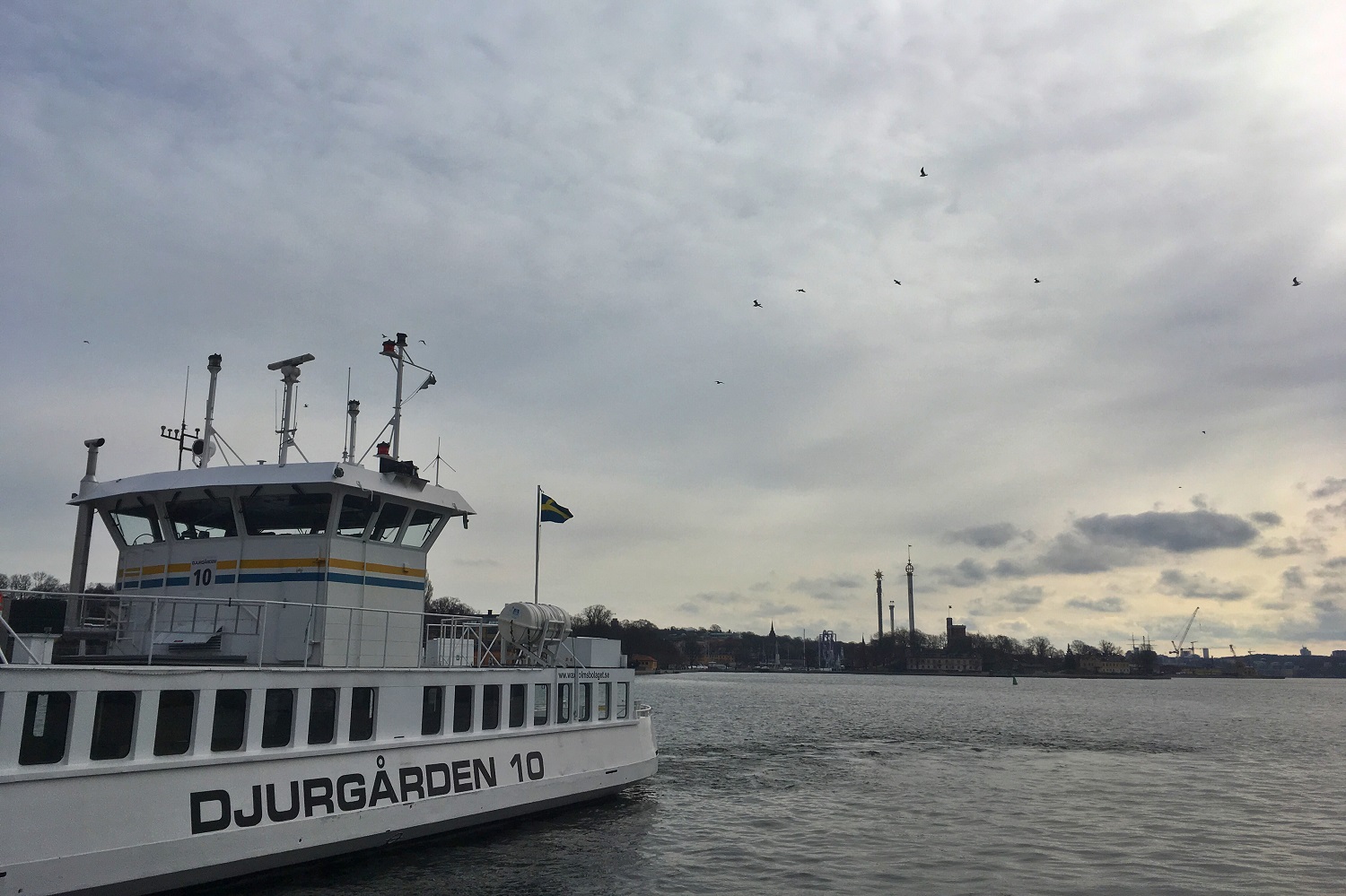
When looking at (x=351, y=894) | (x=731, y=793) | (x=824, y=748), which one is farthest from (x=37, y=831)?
(x=824, y=748)

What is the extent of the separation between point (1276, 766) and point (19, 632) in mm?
40550

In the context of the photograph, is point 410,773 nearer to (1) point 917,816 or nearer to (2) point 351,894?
(2) point 351,894

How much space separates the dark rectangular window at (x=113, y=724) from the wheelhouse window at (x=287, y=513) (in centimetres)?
498

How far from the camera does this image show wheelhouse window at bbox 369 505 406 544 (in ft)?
57.9

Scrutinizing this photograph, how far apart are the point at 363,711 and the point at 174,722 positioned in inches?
125

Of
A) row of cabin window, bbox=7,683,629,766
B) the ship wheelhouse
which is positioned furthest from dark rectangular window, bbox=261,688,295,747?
the ship wheelhouse

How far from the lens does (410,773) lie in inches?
Answer: 604

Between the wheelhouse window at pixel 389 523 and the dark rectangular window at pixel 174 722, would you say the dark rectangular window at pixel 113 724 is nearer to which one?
the dark rectangular window at pixel 174 722

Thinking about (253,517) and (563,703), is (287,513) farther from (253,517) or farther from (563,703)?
(563,703)

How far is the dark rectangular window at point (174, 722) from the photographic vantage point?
1235 centimetres

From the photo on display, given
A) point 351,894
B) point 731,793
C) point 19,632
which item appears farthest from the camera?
point 731,793

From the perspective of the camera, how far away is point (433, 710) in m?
16.5

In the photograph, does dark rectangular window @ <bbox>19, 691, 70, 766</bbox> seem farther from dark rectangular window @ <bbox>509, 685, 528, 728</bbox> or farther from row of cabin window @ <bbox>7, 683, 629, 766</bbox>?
dark rectangular window @ <bbox>509, 685, 528, 728</bbox>

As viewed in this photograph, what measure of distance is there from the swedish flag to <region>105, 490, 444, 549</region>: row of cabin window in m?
5.42
